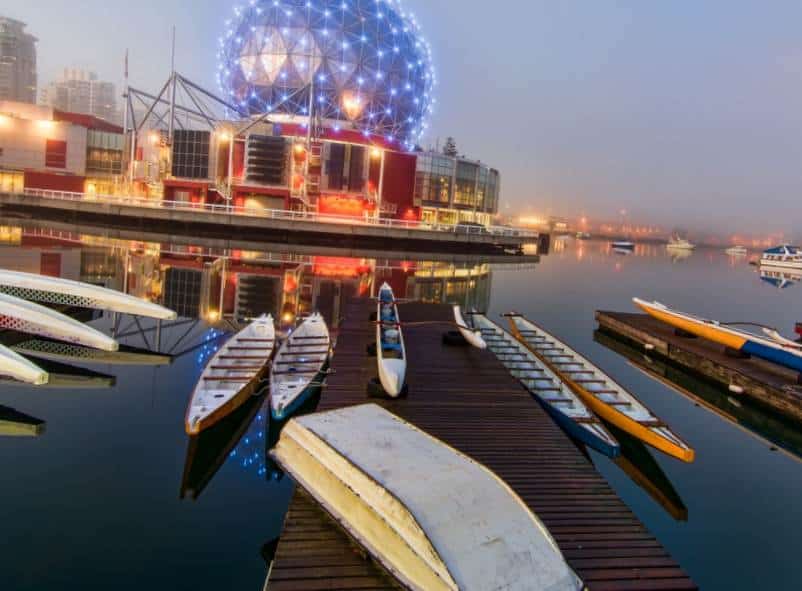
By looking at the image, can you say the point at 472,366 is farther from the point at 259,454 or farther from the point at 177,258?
the point at 177,258

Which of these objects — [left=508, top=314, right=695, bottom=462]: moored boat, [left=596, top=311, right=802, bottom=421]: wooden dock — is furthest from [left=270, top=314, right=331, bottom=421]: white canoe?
[left=596, top=311, right=802, bottom=421]: wooden dock

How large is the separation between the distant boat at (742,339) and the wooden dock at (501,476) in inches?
407

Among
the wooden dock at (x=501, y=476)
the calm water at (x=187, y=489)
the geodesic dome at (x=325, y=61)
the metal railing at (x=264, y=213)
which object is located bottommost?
the calm water at (x=187, y=489)

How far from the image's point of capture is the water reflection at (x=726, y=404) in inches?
637

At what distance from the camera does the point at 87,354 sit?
61.0ft

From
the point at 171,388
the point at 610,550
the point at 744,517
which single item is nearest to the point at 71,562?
the point at 610,550

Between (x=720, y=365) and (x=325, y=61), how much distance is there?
65.8 metres

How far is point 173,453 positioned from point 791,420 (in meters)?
17.3

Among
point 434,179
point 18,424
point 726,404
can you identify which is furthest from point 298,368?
point 434,179

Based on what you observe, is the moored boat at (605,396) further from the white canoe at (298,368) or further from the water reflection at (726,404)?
the white canoe at (298,368)

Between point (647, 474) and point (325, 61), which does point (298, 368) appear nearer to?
point (647, 474)

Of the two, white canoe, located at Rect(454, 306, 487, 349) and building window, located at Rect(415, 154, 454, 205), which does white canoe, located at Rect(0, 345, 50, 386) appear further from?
building window, located at Rect(415, 154, 454, 205)

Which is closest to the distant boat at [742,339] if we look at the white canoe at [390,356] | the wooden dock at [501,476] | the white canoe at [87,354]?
the wooden dock at [501,476]

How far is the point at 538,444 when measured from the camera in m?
10.2
